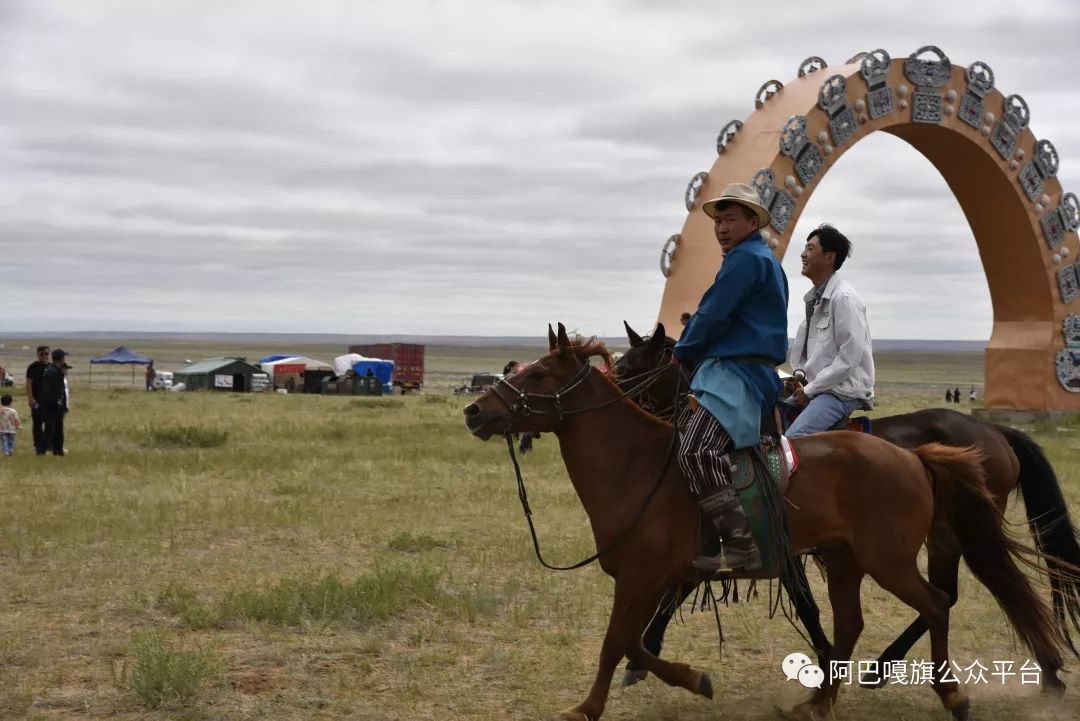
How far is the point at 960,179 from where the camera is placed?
2012 centimetres

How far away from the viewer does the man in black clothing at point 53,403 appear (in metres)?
16.2

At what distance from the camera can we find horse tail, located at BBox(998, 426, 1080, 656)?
253 inches

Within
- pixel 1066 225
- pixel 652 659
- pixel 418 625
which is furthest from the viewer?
pixel 1066 225

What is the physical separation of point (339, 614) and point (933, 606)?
12.3 feet

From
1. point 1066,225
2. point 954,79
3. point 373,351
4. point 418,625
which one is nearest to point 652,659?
point 418,625

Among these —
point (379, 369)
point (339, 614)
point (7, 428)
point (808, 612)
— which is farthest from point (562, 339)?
point (379, 369)

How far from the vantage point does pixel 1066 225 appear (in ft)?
67.3

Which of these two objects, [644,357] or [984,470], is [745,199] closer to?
[644,357]

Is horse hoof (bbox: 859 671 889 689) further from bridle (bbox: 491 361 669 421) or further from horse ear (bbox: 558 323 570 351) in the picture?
horse ear (bbox: 558 323 570 351)

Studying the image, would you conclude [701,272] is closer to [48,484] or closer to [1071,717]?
[48,484]

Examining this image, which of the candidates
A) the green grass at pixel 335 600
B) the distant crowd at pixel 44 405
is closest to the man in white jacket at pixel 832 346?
the green grass at pixel 335 600

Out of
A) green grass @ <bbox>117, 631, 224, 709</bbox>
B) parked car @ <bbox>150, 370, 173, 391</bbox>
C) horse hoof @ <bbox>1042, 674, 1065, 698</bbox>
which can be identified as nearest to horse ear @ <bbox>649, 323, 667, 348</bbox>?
horse hoof @ <bbox>1042, 674, 1065, 698</bbox>

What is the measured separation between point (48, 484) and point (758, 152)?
10.1 metres

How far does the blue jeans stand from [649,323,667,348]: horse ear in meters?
0.91
